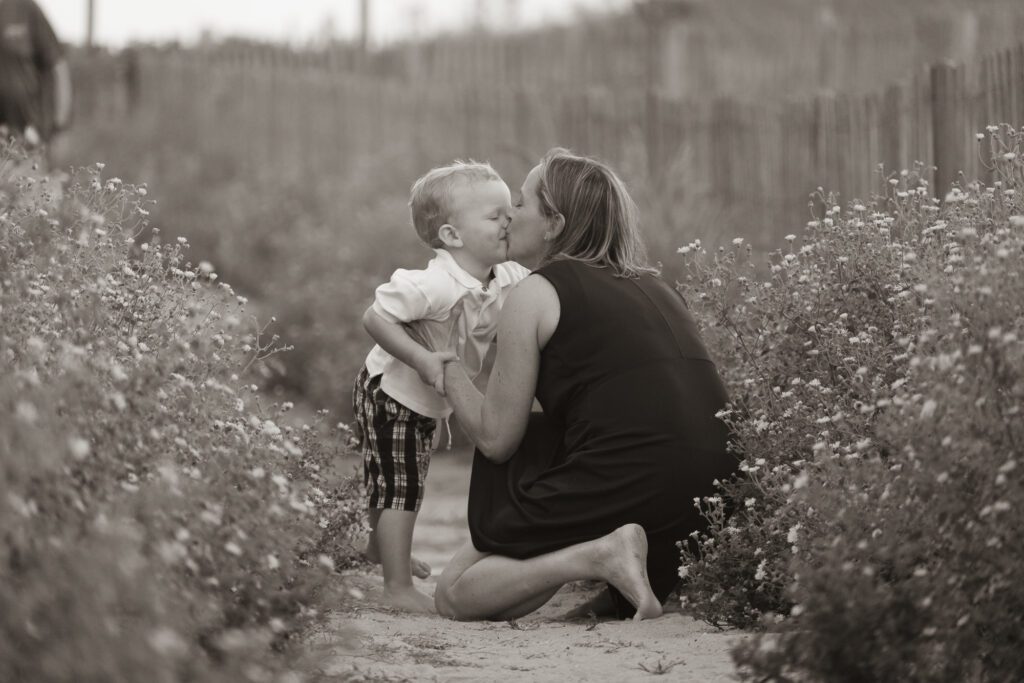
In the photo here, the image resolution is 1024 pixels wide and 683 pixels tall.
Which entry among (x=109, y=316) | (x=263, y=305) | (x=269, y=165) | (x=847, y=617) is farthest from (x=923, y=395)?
(x=269, y=165)

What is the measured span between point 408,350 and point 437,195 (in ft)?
1.81

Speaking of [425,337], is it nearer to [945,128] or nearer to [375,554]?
[375,554]

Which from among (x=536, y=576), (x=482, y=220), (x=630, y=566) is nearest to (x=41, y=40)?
(x=482, y=220)

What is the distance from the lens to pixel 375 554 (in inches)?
177

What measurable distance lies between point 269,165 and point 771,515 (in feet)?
32.5

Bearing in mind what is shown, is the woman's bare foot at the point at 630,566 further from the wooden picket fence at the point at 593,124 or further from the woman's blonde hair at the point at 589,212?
the wooden picket fence at the point at 593,124

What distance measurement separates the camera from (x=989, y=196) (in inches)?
153

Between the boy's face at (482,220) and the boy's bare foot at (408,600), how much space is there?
1050 mm

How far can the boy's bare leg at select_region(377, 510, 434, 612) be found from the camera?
166 inches

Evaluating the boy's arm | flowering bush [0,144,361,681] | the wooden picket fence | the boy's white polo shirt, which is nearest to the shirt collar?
the boy's white polo shirt

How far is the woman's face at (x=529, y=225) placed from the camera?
4.14 metres

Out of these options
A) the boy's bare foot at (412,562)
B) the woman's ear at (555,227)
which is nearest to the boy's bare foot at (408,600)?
the boy's bare foot at (412,562)

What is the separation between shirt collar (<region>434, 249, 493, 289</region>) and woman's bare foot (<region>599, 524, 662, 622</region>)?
3.02ft

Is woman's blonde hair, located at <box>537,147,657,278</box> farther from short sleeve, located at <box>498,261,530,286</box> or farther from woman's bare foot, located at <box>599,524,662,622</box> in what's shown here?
woman's bare foot, located at <box>599,524,662,622</box>
